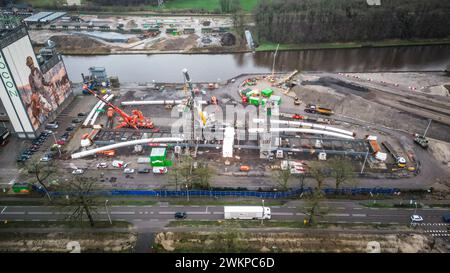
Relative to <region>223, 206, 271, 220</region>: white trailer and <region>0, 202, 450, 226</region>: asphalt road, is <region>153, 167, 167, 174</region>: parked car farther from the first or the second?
<region>223, 206, 271, 220</region>: white trailer

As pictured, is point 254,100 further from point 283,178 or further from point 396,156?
point 396,156

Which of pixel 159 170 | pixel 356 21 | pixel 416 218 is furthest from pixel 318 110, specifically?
pixel 356 21

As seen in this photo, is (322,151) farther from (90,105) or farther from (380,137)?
(90,105)

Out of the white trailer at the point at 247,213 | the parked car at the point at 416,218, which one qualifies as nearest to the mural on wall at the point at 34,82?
the white trailer at the point at 247,213

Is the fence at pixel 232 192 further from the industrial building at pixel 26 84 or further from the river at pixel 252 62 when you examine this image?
the river at pixel 252 62

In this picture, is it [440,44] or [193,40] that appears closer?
[440,44]

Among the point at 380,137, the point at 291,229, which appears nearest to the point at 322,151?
the point at 380,137
